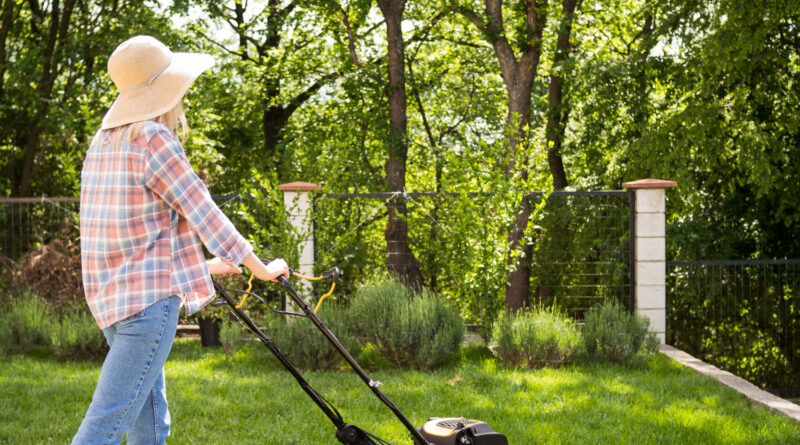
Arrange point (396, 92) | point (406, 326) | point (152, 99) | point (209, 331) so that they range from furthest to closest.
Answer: point (396, 92), point (209, 331), point (406, 326), point (152, 99)

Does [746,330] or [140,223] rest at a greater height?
[140,223]

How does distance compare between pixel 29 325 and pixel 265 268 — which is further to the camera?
pixel 29 325

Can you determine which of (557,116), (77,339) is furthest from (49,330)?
(557,116)

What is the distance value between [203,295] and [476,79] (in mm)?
14968

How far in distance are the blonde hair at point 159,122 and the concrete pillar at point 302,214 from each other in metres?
5.00

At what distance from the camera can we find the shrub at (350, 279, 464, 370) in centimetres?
648

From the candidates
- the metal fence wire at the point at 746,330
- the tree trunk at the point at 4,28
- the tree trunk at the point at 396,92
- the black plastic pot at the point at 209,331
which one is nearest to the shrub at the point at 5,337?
the black plastic pot at the point at 209,331

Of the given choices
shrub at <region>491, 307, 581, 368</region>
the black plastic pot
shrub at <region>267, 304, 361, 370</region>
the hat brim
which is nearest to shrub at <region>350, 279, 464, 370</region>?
shrub at <region>267, 304, 361, 370</region>

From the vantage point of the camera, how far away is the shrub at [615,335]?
6867mm

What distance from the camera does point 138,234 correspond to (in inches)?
→ 101


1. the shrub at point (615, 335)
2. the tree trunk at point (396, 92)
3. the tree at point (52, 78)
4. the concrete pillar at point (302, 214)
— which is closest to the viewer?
the shrub at point (615, 335)

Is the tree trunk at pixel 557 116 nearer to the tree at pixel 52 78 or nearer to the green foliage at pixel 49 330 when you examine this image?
the tree at pixel 52 78

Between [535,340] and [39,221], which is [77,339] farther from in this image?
[39,221]

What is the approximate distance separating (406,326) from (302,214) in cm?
205
